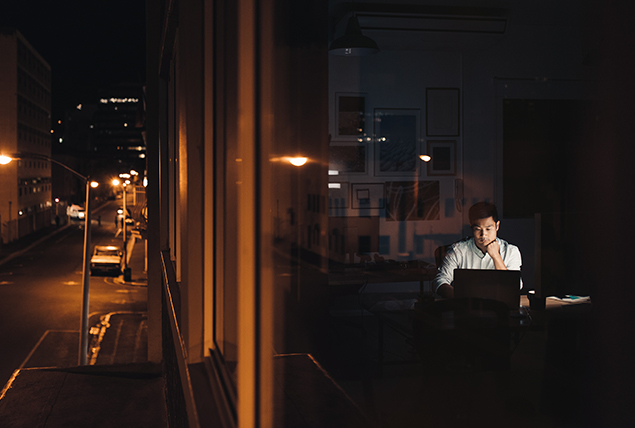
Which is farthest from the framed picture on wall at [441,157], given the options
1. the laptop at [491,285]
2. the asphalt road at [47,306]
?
the asphalt road at [47,306]

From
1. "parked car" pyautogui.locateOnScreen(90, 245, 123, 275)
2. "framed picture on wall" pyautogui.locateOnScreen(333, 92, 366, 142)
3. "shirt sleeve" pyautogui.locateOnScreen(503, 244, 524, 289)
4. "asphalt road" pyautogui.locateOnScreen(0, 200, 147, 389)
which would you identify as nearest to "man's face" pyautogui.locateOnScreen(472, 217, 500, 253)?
"shirt sleeve" pyautogui.locateOnScreen(503, 244, 524, 289)

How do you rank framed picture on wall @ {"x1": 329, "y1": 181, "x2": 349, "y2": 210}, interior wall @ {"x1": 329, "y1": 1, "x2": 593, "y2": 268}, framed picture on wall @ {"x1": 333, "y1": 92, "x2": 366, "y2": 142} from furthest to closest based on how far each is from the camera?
framed picture on wall @ {"x1": 329, "y1": 181, "x2": 349, "y2": 210} < framed picture on wall @ {"x1": 333, "y1": 92, "x2": 366, "y2": 142} < interior wall @ {"x1": 329, "y1": 1, "x2": 593, "y2": 268}

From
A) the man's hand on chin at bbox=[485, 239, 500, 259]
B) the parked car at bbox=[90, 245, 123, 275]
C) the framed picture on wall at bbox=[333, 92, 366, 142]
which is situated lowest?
the parked car at bbox=[90, 245, 123, 275]

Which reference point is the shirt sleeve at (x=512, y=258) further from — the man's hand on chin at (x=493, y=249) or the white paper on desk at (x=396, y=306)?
the white paper on desk at (x=396, y=306)

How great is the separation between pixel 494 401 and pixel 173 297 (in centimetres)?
197

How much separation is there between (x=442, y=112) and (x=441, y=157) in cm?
59

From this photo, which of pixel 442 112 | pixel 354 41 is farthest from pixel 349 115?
pixel 354 41

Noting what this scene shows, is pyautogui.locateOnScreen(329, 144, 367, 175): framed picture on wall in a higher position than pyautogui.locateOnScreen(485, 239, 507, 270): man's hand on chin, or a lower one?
higher

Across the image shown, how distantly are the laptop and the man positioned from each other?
0.58m

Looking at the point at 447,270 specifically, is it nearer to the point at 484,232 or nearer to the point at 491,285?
the point at 484,232

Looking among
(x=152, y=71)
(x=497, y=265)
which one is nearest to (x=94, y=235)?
(x=152, y=71)

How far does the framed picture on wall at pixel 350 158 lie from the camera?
7.27 m

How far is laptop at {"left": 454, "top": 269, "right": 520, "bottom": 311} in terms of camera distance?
335 cm

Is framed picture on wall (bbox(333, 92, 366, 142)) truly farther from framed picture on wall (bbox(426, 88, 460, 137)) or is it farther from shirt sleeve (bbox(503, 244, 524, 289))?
shirt sleeve (bbox(503, 244, 524, 289))
